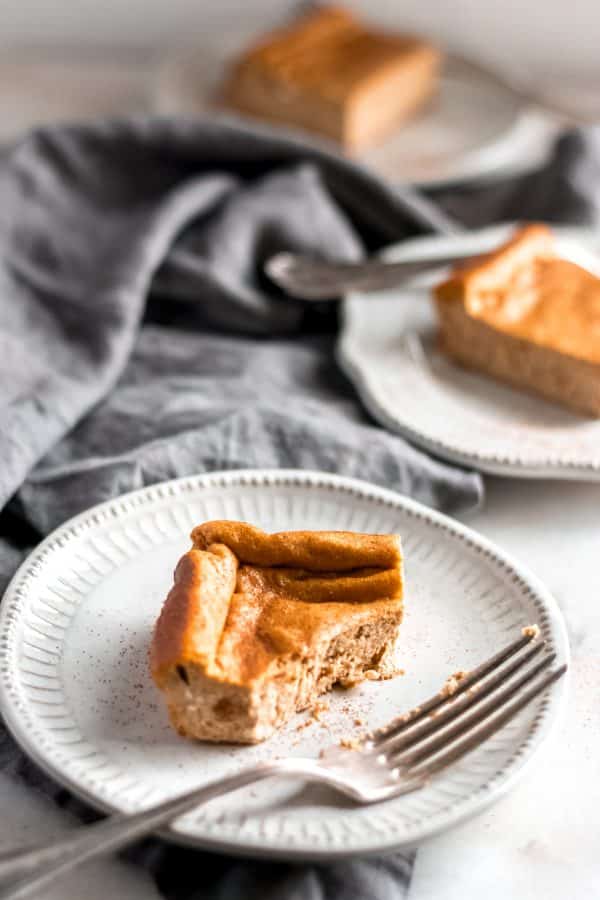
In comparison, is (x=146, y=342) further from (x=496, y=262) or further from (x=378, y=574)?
(x=378, y=574)

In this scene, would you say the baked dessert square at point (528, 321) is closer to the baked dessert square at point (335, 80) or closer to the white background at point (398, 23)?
the baked dessert square at point (335, 80)

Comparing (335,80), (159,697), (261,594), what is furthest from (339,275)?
(159,697)

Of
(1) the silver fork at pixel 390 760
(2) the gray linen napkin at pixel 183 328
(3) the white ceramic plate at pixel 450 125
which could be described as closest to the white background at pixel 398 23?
(3) the white ceramic plate at pixel 450 125

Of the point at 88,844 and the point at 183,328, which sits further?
the point at 183,328

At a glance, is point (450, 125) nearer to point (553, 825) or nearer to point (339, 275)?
point (339, 275)

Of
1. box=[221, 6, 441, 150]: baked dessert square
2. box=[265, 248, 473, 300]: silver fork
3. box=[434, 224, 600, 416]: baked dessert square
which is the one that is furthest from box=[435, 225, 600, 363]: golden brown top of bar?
box=[221, 6, 441, 150]: baked dessert square

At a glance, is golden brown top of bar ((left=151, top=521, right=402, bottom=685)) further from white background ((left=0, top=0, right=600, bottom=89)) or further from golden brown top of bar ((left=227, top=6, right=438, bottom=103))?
white background ((left=0, top=0, right=600, bottom=89))
